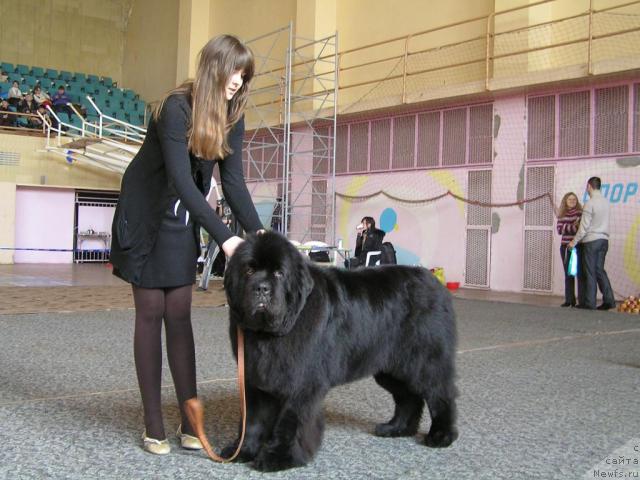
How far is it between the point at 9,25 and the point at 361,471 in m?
23.6

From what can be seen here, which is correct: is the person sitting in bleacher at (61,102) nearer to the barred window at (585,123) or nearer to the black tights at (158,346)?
the barred window at (585,123)

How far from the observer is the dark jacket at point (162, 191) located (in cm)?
249

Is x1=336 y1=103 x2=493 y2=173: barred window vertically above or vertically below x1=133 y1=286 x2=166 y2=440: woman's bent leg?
above

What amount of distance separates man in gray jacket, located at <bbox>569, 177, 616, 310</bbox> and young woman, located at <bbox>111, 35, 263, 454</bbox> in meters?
7.96

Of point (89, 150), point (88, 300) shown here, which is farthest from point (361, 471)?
point (89, 150)

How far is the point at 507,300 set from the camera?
10.5 metres

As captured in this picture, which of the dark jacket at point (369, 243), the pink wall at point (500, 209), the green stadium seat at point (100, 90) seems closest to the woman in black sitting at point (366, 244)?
the dark jacket at point (369, 243)

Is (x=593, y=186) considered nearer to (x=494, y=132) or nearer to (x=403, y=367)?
(x=494, y=132)

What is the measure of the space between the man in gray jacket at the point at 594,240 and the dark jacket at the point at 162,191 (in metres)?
7.97

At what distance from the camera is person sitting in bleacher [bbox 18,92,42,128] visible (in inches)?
748

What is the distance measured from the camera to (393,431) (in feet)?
9.82

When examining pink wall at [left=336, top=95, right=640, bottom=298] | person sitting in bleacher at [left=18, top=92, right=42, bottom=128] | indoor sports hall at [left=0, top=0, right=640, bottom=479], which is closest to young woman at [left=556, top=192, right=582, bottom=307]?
indoor sports hall at [left=0, top=0, right=640, bottom=479]

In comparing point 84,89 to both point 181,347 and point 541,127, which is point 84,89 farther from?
point 181,347

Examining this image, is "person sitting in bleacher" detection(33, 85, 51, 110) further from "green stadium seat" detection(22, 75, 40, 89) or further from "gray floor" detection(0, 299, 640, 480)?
"gray floor" detection(0, 299, 640, 480)
